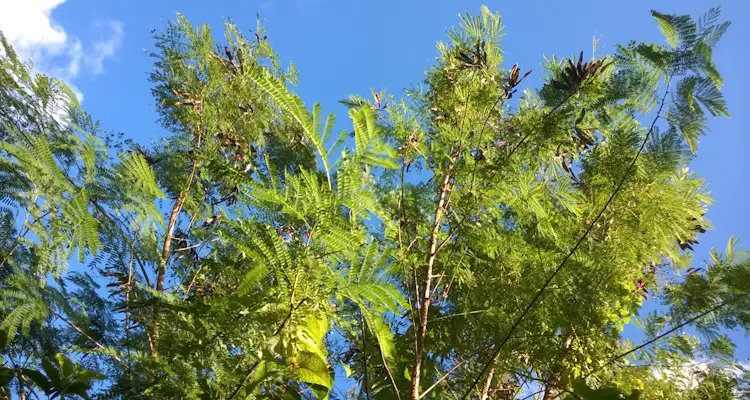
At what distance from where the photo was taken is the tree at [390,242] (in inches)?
48.2

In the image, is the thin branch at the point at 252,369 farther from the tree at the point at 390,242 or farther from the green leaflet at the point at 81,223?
Answer: the green leaflet at the point at 81,223

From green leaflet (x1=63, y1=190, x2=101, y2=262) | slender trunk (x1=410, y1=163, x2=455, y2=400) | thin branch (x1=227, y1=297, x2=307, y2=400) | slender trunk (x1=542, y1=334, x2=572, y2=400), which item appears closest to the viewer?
thin branch (x1=227, y1=297, x2=307, y2=400)

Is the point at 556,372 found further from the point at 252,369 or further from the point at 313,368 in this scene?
the point at 252,369

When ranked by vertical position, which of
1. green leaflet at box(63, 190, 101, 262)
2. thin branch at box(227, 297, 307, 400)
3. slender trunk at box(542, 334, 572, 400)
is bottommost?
thin branch at box(227, 297, 307, 400)

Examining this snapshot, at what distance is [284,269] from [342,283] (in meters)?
0.15

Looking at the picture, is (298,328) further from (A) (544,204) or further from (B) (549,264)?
(A) (544,204)

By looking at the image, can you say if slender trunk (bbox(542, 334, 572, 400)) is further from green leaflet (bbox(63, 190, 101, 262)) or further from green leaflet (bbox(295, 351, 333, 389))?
green leaflet (bbox(63, 190, 101, 262))

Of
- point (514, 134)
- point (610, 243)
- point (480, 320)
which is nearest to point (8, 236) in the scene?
point (480, 320)

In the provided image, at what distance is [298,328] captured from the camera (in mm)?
1256

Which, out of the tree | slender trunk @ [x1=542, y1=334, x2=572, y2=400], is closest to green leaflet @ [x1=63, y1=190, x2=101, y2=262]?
the tree

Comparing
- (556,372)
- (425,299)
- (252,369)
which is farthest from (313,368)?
(556,372)

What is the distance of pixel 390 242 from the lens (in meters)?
2.21

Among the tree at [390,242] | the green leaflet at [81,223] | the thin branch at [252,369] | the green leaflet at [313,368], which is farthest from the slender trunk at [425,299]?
the green leaflet at [81,223]

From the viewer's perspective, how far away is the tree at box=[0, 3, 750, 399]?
1.22 metres
